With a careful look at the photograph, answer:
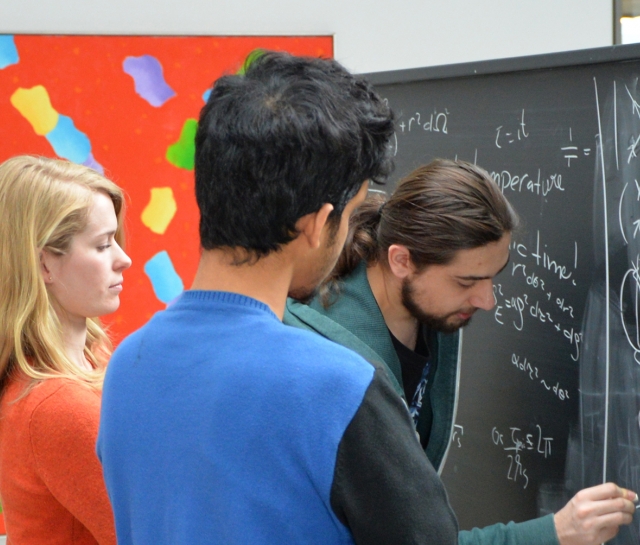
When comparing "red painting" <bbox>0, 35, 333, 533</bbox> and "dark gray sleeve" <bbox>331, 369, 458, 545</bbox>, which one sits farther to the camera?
"red painting" <bbox>0, 35, 333, 533</bbox>

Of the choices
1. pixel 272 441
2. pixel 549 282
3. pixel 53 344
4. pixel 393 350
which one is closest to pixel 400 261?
pixel 393 350

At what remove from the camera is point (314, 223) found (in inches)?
29.6

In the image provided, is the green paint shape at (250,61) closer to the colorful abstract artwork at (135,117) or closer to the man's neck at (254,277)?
the man's neck at (254,277)

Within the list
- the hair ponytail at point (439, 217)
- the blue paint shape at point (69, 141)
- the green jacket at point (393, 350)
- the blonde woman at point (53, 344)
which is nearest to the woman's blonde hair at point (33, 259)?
the blonde woman at point (53, 344)

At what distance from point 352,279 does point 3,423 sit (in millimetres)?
762

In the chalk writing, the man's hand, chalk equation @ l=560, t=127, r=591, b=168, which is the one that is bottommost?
the man's hand

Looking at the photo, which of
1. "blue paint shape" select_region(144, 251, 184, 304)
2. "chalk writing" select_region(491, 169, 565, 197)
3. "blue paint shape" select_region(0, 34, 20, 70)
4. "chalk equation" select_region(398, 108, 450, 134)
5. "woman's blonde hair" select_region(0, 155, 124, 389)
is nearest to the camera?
"woman's blonde hair" select_region(0, 155, 124, 389)

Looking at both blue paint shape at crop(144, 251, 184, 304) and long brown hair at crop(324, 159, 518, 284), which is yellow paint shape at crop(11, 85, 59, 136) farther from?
long brown hair at crop(324, 159, 518, 284)

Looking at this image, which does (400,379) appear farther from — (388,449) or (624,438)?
(388,449)

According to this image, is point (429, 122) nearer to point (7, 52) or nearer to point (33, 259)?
point (33, 259)

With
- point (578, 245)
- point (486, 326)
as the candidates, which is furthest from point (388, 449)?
point (486, 326)

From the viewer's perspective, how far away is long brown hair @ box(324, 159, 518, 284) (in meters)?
1.53

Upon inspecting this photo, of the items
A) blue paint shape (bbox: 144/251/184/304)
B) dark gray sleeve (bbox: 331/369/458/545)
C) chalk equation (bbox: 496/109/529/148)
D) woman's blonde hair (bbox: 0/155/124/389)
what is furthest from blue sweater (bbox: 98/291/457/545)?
blue paint shape (bbox: 144/251/184/304)

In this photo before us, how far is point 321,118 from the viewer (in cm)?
72
